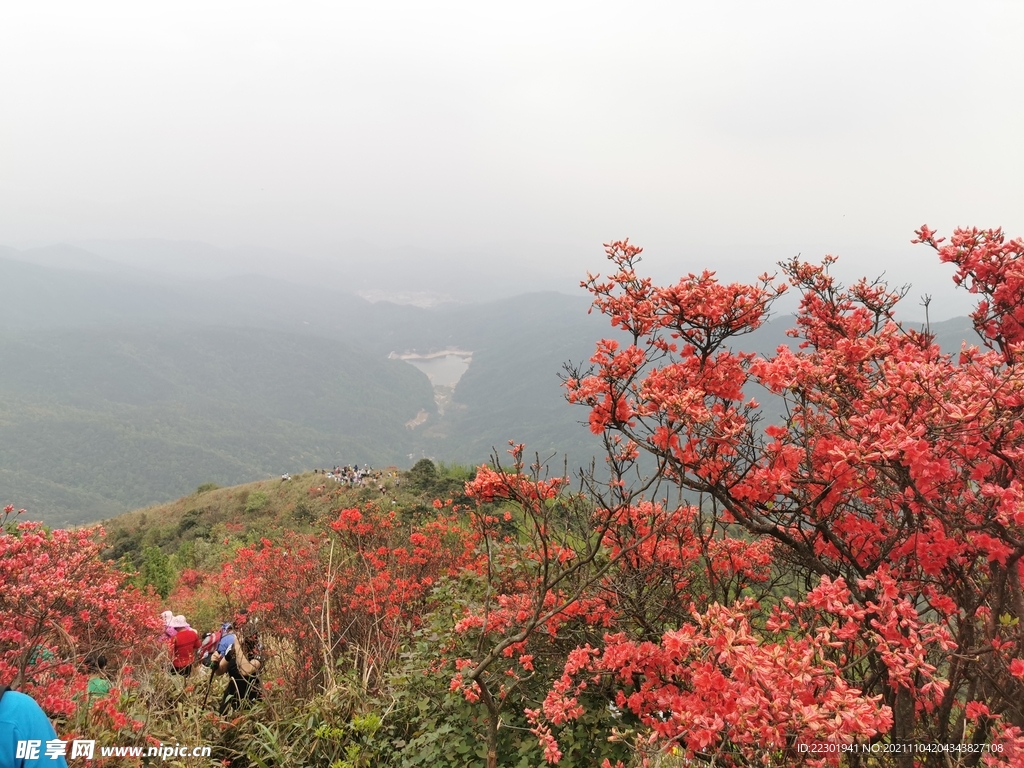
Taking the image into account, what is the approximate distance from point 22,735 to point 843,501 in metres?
3.79

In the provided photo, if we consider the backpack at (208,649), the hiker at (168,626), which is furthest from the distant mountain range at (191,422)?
the backpack at (208,649)

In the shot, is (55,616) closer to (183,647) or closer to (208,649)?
(208,649)

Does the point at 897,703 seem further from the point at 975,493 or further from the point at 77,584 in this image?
the point at 77,584

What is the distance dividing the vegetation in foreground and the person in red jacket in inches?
11.4

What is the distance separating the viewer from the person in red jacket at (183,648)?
594cm

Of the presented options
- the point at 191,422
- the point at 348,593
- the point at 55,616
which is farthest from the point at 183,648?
the point at 191,422

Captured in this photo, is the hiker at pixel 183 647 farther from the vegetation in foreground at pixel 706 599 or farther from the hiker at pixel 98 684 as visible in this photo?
the hiker at pixel 98 684

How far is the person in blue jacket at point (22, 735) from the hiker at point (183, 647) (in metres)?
4.29

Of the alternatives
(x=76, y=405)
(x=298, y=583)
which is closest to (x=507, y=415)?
(x=76, y=405)

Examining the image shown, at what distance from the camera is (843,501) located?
2803 millimetres

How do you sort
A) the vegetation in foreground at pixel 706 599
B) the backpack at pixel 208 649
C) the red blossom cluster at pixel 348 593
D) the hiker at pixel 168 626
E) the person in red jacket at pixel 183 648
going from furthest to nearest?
the hiker at pixel 168 626, the person in red jacket at pixel 183 648, the backpack at pixel 208 649, the red blossom cluster at pixel 348 593, the vegetation in foreground at pixel 706 599

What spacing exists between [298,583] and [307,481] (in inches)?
737

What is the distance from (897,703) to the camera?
102 inches

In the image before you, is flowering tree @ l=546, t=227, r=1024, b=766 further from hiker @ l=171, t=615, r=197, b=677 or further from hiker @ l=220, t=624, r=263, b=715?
hiker @ l=171, t=615, r=197, b=677
